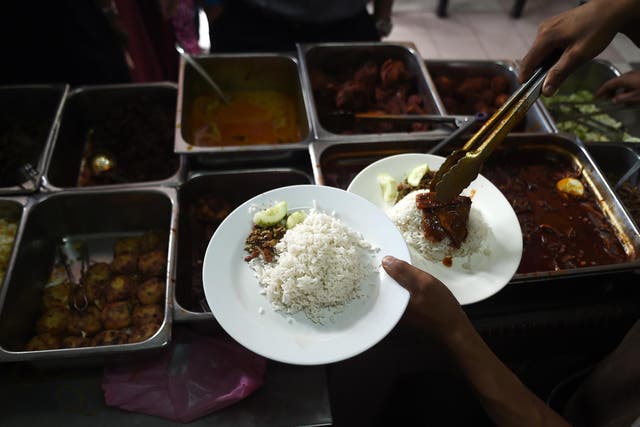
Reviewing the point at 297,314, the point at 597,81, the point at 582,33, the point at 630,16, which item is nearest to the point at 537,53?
the point at 582,33

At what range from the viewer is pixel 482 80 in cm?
329

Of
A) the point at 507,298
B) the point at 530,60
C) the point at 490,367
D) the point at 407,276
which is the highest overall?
the point at 530,60

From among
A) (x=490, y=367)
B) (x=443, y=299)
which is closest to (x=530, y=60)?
(x=443, y=299)

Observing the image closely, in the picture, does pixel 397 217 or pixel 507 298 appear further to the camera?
pixel 507 298

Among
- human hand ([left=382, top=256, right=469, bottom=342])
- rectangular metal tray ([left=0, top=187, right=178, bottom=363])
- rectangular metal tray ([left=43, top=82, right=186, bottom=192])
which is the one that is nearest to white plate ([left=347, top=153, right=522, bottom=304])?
human hand ([left=382, top=256, right=469, bottom=342])

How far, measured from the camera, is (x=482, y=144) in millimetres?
1749

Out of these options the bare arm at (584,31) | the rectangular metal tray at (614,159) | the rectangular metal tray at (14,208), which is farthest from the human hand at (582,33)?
the rectangular metal tray at (14,208)

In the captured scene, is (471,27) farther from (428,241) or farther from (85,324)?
(85,324)

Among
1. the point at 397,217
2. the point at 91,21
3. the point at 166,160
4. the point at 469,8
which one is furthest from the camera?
the point at 469,8

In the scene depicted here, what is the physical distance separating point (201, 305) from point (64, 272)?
0.91 meters

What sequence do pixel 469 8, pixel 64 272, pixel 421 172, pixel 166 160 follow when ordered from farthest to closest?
pixel 469 8 → pixel 166 160 → pixel 64 272 → pixel 421 172

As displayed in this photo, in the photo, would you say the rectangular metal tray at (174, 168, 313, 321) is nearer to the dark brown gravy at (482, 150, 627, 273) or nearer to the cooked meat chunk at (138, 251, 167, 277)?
the cooked meat chunk at (138, 251, 167, 277)

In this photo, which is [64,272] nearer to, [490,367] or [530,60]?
[490,367]

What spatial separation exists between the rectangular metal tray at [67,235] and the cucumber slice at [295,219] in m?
0.66
